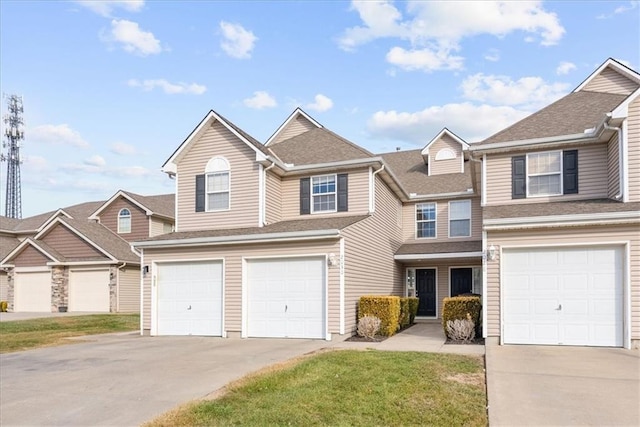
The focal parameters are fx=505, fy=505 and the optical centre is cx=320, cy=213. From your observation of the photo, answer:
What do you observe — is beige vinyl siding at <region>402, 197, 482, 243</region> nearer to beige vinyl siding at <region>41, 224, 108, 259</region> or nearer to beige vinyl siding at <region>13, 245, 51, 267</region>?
beige vinyl siding at <region>41, 224, 108, 259</region>

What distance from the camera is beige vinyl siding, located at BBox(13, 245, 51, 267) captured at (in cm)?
2632

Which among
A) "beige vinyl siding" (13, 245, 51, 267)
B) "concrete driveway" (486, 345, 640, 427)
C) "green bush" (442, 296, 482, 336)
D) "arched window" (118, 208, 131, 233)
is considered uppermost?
"arched window" (118, 208, 131, 233)

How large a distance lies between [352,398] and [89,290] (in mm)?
22780

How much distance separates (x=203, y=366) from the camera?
33.0ft

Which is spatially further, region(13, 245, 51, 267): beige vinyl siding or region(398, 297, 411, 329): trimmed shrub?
region(13, 245, 51, 267): beige vinyl siding

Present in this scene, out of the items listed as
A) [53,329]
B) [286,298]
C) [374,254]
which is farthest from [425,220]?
[53,329]

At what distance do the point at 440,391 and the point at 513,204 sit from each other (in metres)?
8.91

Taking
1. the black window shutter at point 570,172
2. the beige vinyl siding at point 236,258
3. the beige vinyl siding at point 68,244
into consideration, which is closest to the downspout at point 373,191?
the beige vinyl siding at point 236,258

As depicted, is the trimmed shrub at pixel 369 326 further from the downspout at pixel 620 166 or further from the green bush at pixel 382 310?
the downspout at pixel 620 166

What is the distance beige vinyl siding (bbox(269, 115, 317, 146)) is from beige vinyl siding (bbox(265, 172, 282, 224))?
469 cm

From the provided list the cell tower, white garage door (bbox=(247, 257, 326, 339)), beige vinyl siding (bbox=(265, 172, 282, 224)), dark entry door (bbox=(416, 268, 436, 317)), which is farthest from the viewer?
the cell tower

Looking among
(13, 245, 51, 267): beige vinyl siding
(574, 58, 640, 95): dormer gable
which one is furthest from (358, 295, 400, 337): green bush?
(13, 245, 51, 267): beige vinyl siding

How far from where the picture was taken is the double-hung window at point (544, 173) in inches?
578

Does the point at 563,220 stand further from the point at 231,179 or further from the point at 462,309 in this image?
the point at 231,179
